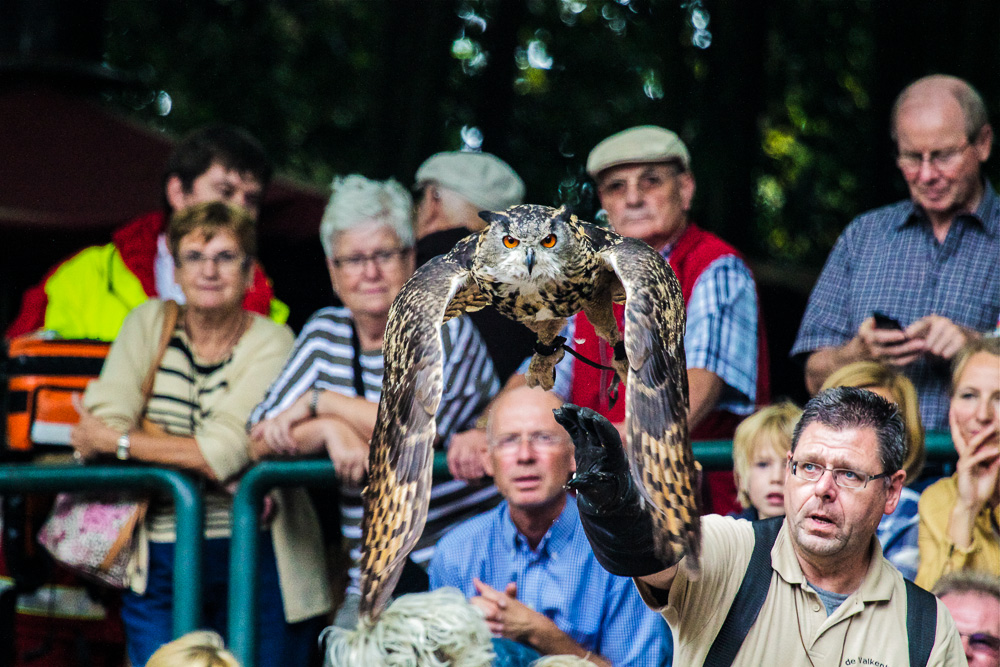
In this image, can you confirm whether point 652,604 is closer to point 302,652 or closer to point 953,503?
point 953,503

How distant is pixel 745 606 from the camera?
7.43ft

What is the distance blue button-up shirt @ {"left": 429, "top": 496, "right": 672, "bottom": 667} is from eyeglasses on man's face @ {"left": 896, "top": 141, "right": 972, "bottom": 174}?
5.06 feet

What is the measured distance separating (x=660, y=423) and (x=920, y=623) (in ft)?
2.60

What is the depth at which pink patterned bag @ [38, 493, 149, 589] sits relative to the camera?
3502 millimetres

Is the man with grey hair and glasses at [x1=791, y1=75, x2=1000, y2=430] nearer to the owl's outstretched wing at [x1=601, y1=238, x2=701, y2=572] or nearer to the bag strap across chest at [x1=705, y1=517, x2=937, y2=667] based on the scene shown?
the bag strap across chest at [x1=705, y1=517, x2=937, y2=667]

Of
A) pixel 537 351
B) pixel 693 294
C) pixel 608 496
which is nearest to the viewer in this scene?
pixel 608 496

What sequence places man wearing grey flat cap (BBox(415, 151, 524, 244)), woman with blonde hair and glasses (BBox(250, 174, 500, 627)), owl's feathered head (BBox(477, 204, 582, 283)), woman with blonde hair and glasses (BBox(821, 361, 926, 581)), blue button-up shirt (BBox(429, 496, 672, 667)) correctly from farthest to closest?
man wearing grey flat cap (BBox(415, 151, 524, 244)) → woman with blonde hair and glasses (BBox(250, 174, 500, 627)) → woman with blonde hair and glasses (BBox(821, 361, 926, 581)) → blue button-up shirt (BBox(429, 496, 672, 667)) → owl's feathered head (BBox(477, 204, 582, 283))

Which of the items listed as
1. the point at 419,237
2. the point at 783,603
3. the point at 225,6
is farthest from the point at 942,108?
the point at 225,6

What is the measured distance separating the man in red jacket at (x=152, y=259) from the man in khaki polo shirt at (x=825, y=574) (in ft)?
7.77

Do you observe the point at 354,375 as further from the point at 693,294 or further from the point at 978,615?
the point at 978,615

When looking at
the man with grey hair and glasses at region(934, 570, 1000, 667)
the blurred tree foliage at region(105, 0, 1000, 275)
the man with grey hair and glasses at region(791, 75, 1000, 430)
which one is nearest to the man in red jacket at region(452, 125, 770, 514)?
the man with grey hair and glasses at region(791, 75, 1000, 430)

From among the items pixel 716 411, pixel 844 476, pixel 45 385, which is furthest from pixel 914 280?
pixel 45 385

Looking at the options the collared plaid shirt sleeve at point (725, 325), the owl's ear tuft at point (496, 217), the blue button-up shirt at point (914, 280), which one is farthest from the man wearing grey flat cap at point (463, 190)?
the owl's ear tuft at point (496, 217)

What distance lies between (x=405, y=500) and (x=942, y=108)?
2490mm
